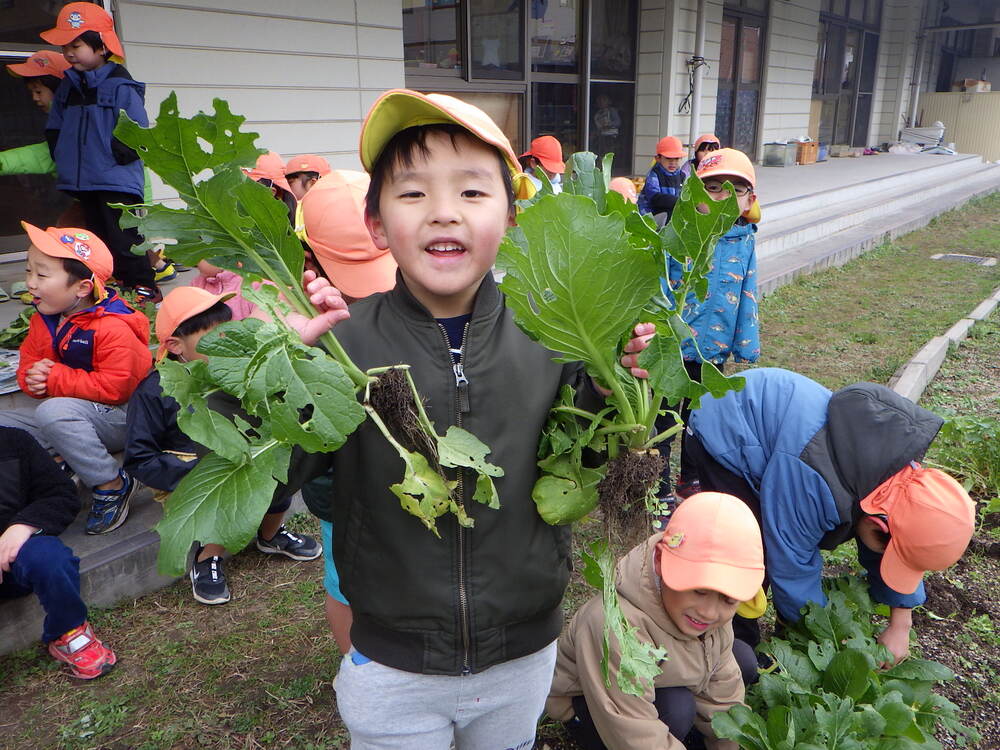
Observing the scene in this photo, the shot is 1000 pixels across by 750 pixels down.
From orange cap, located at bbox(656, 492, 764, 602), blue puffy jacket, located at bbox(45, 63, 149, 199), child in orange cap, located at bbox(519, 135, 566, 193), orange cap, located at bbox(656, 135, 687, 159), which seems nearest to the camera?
orange cap, located at bbox(656, 492, 764, 602)

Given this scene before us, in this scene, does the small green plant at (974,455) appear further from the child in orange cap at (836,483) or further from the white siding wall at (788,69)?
the white siding wall at (788,69)

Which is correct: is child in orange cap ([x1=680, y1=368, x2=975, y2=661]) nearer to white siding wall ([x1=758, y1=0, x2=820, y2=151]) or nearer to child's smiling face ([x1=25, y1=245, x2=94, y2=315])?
child's smiling face ([x1=25, y1=245, x2=94, y2=315])

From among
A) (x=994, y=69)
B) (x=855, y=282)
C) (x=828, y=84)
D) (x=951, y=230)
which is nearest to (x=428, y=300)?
(x=855, y=282)

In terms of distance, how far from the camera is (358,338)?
1417 mm

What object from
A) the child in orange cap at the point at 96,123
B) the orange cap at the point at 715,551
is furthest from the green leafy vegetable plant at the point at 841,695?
the child in orange cap at the point at 96,123

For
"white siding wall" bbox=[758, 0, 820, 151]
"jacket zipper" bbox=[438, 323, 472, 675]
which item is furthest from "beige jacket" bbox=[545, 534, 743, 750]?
"white siding wall" bbox=[758, 0, 820, 151]

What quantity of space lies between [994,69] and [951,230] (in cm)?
2013

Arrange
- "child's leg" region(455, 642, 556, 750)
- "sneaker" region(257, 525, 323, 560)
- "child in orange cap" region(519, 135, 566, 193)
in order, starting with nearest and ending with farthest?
"child's leg" region(455, 642, 556, 750), "sneaker" region(257, 525, 323, 560), "child in orange cap" region(519, 135, 566, 193)

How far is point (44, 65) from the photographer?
454 centimetres

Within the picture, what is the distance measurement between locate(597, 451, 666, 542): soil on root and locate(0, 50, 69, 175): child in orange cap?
470 centimetres

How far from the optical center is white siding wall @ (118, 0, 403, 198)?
5426 millimetres

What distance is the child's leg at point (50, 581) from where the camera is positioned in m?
2.50

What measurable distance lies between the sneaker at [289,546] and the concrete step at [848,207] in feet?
23.1

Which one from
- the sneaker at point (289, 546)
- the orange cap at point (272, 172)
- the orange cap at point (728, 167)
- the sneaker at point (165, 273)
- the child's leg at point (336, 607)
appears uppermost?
the orange cap at point (728, 167)
